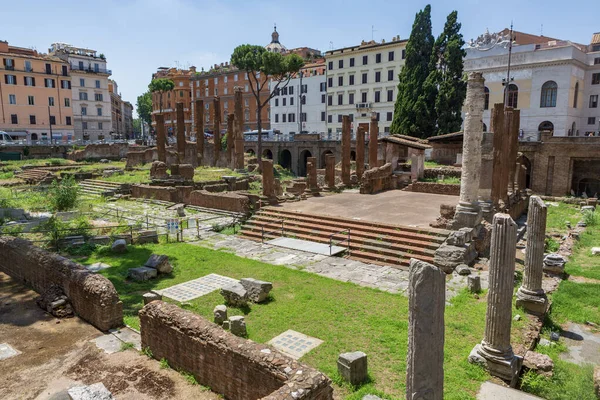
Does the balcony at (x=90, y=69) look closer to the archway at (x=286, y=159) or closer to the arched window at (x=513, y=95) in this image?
the archway at (x=286, y=159)

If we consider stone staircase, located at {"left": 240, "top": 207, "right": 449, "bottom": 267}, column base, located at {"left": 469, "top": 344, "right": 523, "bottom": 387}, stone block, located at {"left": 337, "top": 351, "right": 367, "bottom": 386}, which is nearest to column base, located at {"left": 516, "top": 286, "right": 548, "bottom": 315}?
column base, located at {"left": 469, "top": 344, "right": 523, "bottom": 387}

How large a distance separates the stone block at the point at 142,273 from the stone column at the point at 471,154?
10.1 meters

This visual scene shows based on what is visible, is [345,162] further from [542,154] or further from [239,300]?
[239,300]

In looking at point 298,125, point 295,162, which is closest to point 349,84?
point 298,125

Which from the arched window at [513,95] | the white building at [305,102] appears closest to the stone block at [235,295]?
the arched window at [513,95]

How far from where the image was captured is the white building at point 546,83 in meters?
38.5

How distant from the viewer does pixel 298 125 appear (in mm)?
61688

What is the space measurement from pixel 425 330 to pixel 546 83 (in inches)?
1670

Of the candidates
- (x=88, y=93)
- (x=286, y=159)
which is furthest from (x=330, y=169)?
(x=88, y=93)

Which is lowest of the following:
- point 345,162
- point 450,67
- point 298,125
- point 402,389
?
point 402,389

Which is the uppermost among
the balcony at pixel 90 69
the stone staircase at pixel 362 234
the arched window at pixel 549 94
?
the balcony at pixel 90 69

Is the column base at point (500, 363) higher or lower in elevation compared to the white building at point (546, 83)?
lower

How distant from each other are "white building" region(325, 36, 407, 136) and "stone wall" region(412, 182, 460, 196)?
87.3 feet

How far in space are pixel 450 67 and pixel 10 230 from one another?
35523 mm
